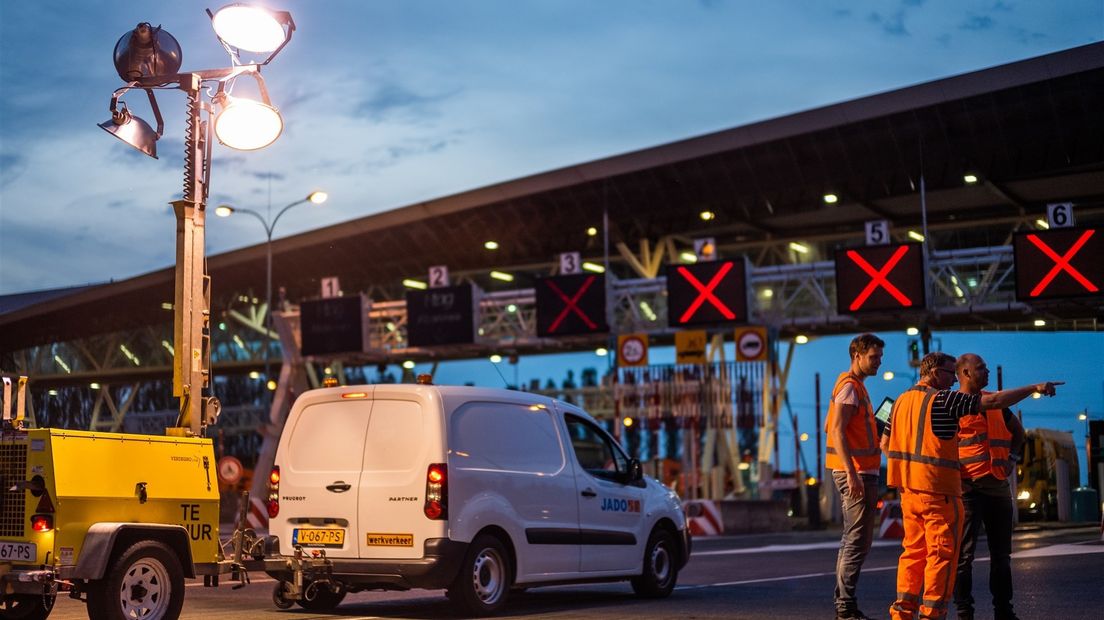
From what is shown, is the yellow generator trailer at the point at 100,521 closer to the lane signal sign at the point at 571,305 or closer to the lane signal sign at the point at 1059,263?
the lane signal sign at the point at 1059,263

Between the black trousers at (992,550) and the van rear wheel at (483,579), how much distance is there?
12.5 ft

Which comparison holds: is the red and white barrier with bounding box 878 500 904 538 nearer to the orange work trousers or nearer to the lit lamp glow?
the orange work trousers

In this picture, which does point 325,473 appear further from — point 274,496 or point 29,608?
point 29,608

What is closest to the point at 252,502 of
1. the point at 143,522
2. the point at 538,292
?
the point at 538,292

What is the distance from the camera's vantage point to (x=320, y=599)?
1261cm

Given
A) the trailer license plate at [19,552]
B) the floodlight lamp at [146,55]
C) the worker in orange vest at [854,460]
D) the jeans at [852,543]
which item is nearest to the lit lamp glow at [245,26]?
the floodlight lamp at [146,55]

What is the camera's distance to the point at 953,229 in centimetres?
4231

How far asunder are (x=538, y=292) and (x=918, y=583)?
27469 millimetres

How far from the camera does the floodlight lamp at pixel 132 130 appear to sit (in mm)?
11773

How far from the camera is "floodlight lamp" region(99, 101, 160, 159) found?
11.8m

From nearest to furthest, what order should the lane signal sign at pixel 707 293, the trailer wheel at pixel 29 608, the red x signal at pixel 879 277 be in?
the trailer wheel at pixel 29 608 → the red x signal at pixel 879 277 → the lane signal sign at pixel 707 293

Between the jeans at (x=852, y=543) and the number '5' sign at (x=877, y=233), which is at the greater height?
the number '5' sign at (x=877, y=233)

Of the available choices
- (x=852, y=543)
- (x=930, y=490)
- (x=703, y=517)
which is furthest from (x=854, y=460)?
(x=703, y=517)

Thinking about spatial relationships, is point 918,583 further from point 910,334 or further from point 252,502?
point 910,334
